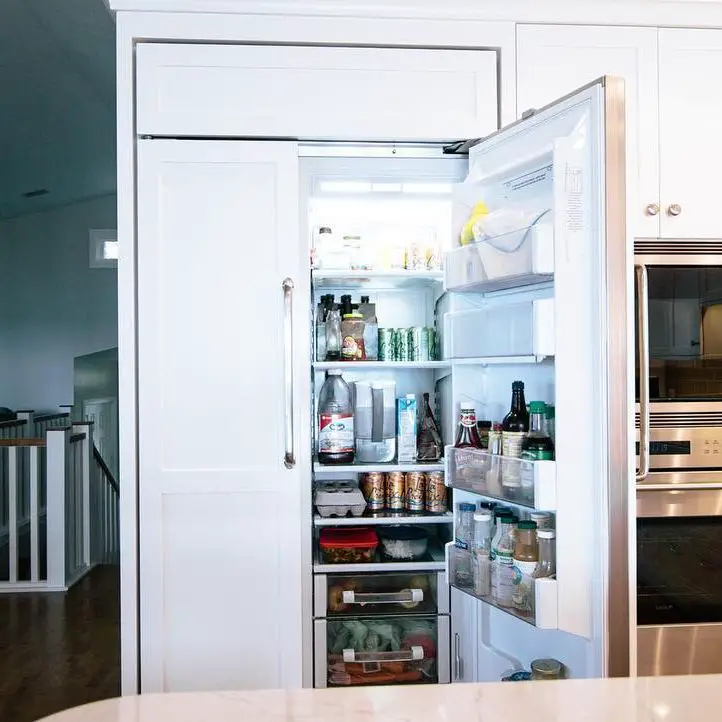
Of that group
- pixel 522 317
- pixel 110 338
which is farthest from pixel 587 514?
pixel 110 338

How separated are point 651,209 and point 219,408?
1.39 meters

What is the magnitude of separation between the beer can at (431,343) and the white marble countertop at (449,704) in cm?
166

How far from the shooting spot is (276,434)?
2133mm

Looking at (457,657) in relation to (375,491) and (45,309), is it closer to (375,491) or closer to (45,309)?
(375,491)

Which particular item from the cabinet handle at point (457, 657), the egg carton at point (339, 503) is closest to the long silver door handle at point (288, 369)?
the egg carton at point (339, 503)

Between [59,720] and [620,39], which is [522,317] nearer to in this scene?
[620,39]

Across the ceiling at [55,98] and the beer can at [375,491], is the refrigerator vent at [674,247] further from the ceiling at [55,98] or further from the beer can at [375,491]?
the ceiling at [55,98]

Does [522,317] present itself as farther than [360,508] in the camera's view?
No

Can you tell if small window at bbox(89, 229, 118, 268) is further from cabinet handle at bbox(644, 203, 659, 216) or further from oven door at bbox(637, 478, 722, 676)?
oven door at bbox(637, 478, 722, 676)

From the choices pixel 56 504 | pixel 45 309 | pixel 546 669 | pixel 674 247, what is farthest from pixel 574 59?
pixel 45 309

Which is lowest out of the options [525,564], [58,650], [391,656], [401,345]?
[58,650]

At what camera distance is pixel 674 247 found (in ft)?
6.99

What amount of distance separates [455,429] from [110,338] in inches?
267

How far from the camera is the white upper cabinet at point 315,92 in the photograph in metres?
2.09
